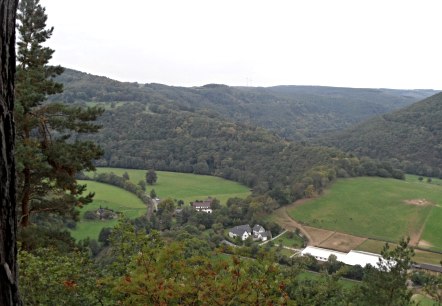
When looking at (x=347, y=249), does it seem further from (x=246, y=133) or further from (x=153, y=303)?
(x=246, y=133)

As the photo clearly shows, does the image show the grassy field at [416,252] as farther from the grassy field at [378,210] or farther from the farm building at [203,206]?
the farm building at [203,206]

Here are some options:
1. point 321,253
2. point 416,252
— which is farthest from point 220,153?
point 416,252

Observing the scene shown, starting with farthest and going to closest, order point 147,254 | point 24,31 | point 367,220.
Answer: point 367,220
point 24,31
point 147,254

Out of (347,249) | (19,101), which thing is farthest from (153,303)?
(347,249)

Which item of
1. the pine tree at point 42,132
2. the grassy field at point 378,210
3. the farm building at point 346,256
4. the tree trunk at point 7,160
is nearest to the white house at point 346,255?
the farm building at point 346,256

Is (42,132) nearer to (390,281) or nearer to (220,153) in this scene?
(390,281)

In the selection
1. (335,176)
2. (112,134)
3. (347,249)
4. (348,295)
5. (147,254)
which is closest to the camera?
(147,254)

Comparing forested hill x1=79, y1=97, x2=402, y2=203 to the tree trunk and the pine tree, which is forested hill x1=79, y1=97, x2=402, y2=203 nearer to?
the pine tree

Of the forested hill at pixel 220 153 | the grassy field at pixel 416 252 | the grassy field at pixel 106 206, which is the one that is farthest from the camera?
the forested hill at pixel 220 153
